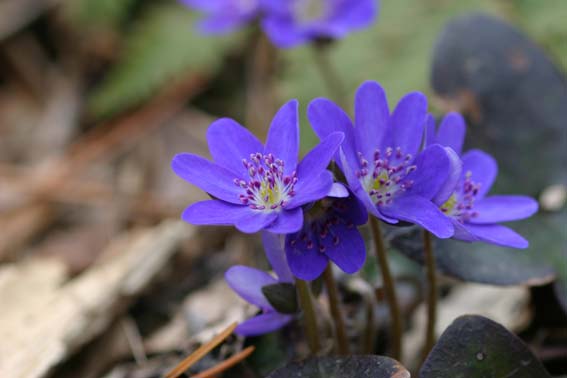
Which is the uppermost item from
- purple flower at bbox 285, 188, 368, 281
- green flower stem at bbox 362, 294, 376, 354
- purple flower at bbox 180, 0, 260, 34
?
purple flower at bbox 180, 0, 260, 34

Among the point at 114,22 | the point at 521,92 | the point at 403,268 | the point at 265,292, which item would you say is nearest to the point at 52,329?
the point at 265,292

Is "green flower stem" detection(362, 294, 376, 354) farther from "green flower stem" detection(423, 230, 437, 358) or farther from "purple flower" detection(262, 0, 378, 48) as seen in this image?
"purple flower" detection(262, 0, 378, 48)

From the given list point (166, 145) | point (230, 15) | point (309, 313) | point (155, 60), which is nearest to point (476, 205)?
point (309, 313)

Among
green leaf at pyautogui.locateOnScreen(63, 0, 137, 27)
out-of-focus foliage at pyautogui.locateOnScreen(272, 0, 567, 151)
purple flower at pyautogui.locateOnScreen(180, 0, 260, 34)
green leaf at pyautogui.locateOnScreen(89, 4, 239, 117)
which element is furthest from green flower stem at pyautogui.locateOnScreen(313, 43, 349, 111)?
green leaf at pyautogui.locateOnScreen(63, 0, 137, 27)

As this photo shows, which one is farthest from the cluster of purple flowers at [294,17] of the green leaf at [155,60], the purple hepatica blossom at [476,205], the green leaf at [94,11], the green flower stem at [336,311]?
the green flower stem at [336,311]

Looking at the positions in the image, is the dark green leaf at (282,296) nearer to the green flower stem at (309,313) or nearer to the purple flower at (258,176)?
the green flower stem at (309,313)

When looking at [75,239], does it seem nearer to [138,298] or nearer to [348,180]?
[138,298]

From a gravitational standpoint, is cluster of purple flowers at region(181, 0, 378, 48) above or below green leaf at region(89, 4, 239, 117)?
below
